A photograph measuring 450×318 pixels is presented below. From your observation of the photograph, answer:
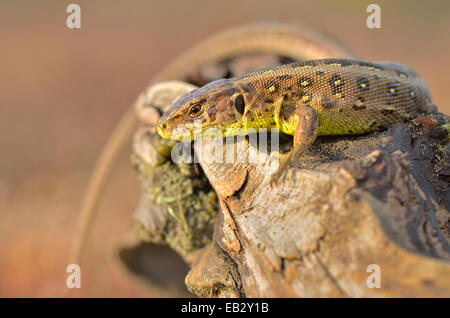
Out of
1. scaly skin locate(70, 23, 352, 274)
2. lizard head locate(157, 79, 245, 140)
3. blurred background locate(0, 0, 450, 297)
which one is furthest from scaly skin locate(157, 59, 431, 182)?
blurred background locate(0, 0, 450, 297)

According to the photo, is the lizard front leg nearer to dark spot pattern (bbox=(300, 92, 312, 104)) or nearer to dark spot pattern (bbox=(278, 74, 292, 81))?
dark spot pattern (bbox=(300, 92, 312, 104))

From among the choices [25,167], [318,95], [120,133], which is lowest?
[318,95]

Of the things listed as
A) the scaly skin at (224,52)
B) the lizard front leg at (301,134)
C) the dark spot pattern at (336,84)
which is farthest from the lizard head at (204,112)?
the scaly skin at (224,52)

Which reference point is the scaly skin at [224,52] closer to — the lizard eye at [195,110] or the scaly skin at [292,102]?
the scaly skin at [292,102]

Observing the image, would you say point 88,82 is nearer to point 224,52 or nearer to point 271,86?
point 224,52

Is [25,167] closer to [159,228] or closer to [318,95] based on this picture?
[159,228]

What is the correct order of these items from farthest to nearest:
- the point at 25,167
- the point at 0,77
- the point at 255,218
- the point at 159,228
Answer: the point at 0,77 → the point at 25,167 → the point at 159,228 → the point at 255,218
